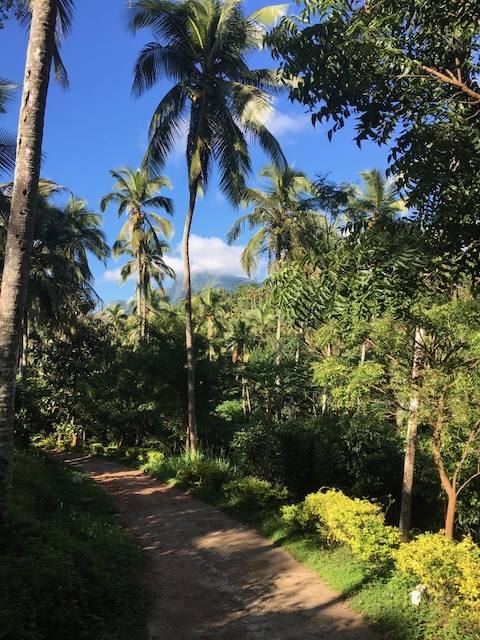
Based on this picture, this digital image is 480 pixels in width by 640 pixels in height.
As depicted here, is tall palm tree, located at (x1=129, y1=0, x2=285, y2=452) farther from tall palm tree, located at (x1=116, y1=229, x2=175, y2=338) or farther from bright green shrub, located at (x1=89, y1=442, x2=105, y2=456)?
tall palm tree, located at (x1=116, y1=229, x2=175, y2=338)

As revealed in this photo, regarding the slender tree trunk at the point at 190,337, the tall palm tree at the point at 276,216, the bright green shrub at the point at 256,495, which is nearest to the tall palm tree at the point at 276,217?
the tall palm tree at the point at 276,216

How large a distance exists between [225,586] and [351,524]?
6.54ft

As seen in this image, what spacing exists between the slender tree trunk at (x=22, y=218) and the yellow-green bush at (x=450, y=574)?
510cm

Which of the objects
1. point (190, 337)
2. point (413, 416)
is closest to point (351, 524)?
point (413, 416)

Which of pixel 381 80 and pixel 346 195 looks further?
pixel 346 195

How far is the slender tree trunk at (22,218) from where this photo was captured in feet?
18.5

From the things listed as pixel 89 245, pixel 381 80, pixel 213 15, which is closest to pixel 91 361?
pixel 89 245

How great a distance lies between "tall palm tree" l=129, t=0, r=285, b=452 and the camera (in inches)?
536

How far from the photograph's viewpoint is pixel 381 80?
9.52ft

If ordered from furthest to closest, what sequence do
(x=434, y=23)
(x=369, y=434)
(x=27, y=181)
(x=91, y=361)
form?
(x=91, y=361)
(x=369, y=434)
(x=27, y=181)
(x=434, y=23)

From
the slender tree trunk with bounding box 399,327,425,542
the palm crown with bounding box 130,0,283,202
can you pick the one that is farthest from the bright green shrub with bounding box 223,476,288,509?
the palm crown with bounding box 130,0,283,202

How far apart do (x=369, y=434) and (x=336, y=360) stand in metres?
4.45

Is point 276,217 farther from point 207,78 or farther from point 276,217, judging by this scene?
point 207,78

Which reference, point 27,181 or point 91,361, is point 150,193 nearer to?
point 91,361
